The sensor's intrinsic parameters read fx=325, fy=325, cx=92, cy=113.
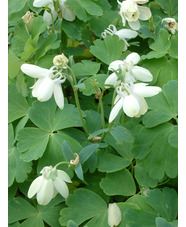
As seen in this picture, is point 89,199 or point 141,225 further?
point 89,199

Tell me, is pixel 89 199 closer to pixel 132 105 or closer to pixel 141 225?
pixel 141 225

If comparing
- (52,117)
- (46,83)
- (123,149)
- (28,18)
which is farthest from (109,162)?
(28,18)

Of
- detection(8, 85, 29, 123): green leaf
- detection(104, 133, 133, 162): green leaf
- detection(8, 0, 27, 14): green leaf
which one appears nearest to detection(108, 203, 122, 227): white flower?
A: detection(104, 133, 133, 162): green leaf

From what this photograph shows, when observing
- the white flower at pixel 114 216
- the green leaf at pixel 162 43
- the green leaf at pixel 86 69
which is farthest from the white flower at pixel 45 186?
the green leaf at pixel 162 43

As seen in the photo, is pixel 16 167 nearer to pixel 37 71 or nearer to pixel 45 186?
pixel 45 186

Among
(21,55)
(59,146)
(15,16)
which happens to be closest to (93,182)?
(59,146)

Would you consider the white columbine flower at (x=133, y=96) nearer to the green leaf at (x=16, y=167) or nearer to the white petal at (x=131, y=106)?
the white petal at (x=131, y=106)

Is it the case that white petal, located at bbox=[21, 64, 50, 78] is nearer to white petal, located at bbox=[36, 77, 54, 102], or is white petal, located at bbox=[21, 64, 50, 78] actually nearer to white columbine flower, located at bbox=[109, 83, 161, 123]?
white petal, located at bbox=[36, 77, 54, 102]
